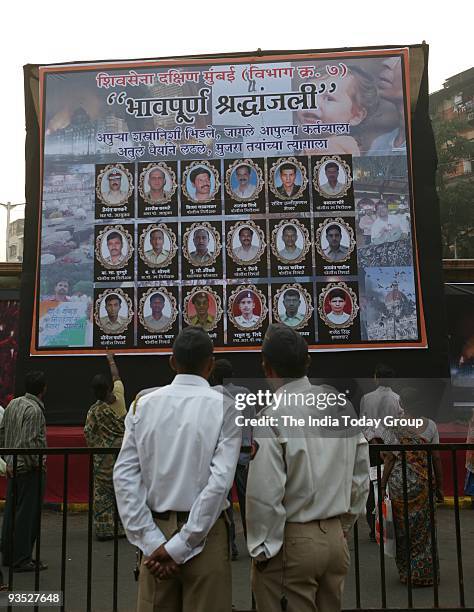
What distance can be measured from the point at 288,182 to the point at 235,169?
685 mm

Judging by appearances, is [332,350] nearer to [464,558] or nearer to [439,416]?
[439,416]

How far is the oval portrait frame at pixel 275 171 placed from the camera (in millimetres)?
7648

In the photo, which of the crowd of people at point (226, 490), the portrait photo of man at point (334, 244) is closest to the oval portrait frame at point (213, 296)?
the portrait photo of man at point (334, 244)

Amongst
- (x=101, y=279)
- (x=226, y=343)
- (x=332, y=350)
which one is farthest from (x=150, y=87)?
(x=332, y=350)

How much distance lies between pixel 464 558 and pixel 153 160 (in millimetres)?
5648

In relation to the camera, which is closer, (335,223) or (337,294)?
(337,294)

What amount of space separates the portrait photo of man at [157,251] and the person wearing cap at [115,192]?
2.10ft

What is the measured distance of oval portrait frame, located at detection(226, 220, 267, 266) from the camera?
7570mm

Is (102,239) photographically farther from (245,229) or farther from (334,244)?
(334,244)

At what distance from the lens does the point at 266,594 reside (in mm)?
2260

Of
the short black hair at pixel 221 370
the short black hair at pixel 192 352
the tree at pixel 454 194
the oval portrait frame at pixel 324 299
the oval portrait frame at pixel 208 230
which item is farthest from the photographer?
the tree at pixel 454 194

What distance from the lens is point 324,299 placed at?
7.44 m

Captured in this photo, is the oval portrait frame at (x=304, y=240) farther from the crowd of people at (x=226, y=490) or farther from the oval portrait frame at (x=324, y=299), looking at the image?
the crowd of people at (x=226, y=490)

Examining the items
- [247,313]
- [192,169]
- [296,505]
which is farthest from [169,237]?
[296,505]
